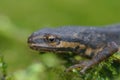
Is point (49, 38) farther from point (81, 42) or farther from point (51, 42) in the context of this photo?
point (81, 42)

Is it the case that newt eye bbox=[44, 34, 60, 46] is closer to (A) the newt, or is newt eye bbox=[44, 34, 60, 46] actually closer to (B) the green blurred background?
(A) the newt

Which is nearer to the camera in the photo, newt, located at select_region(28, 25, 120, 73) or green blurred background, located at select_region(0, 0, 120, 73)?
newt, located at select_region(28, 25, 120, 73)

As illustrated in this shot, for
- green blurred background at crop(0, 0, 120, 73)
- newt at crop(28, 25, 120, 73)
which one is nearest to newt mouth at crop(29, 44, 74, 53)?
newt at crop(28, 25, 120, 73)

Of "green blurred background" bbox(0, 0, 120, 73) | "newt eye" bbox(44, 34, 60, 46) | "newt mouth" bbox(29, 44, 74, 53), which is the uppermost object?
"newt eye" bbox(44, 34, 60, 46)

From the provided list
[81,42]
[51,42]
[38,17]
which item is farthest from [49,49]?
[38,17]

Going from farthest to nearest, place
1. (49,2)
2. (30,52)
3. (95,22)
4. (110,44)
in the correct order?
1. (49,2)
2. (95,22)
3. (30,52)
4. (110,44)

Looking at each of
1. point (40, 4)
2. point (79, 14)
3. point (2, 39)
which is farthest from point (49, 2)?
point (2, 39)

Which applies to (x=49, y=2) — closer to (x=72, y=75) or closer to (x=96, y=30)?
(x=96, y=30)
